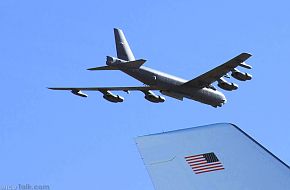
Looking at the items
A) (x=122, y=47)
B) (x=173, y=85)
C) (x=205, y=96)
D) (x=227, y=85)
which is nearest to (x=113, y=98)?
(x=173, y=85)

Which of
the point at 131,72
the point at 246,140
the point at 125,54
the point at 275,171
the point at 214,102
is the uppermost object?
the point at 125,54

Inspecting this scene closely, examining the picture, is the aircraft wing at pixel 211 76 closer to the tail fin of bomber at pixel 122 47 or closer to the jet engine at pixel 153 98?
the jet engine at pixel 153 98

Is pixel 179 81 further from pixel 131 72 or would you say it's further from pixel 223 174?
pixel 223 174

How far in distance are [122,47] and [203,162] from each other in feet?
243

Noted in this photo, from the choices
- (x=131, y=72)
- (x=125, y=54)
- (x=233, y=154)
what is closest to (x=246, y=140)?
(x=233, y=154)

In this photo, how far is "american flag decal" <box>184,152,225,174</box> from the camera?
8.70 m

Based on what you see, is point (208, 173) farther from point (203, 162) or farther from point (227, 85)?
point (227, 85)

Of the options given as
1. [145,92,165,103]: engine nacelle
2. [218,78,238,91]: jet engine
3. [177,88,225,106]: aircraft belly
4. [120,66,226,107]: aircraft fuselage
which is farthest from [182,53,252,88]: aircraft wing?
[145,92,165,103]: engine nacelle

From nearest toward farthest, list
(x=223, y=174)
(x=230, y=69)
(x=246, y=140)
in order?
(x=223, y=174) → (x=246, y=140) → (x=230, y=69)

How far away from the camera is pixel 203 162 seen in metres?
8.72

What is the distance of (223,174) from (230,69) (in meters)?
63.6

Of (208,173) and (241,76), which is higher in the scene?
(241,76)

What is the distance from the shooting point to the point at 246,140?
9633mm

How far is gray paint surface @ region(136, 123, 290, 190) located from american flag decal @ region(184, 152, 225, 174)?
6cm
